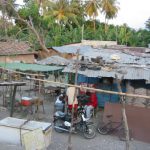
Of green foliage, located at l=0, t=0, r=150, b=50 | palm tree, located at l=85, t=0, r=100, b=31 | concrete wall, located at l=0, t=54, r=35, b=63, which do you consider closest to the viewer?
concrete wall, located at l=0, t=54, r=35, b=63

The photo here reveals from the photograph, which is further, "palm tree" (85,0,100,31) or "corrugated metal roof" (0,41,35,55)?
"palm tree" (85,0,100,31)

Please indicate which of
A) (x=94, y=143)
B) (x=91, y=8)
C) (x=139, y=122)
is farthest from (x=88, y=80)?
(x=91, y=8)

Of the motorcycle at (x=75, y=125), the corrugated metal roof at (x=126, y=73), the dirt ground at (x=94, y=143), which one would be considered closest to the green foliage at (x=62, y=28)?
the corrugated metal roof at (x=126, y=73)

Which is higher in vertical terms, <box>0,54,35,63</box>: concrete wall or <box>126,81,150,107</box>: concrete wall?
<box>0,54,35,63</box>: concrete wall

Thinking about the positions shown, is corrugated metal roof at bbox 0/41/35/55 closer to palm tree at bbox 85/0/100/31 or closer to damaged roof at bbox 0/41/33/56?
damaged roof at bbox 0/41/33/56

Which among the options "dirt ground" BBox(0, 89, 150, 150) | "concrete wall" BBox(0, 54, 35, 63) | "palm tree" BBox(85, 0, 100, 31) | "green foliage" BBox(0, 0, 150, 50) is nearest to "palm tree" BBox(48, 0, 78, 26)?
"green foliage" BBox(0, 0, 150, 50)

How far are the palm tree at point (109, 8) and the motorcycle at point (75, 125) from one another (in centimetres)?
3263

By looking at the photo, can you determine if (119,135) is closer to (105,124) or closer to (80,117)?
(105,124)

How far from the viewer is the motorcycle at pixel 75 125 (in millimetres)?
11250

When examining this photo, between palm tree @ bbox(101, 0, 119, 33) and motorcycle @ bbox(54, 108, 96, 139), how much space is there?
107ft

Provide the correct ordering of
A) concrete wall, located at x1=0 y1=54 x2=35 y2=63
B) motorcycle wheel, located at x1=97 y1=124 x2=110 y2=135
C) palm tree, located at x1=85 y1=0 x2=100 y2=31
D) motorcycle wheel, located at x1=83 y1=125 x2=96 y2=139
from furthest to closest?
palm tree, located at x1=85 y1=0 x2=100 y2=31 < concrete wall, located at x1=0 y1=54 x2=35 y2=63 < motorcycle wheel, located at x1=97 y1=124 x2=110 y2=135 < motorcycle wheel, located at x1=83 y1=125 x2=96 y2=139

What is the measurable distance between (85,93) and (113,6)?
30461 mm

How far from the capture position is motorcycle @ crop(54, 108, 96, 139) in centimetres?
1125

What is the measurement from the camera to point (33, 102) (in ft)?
44.7
